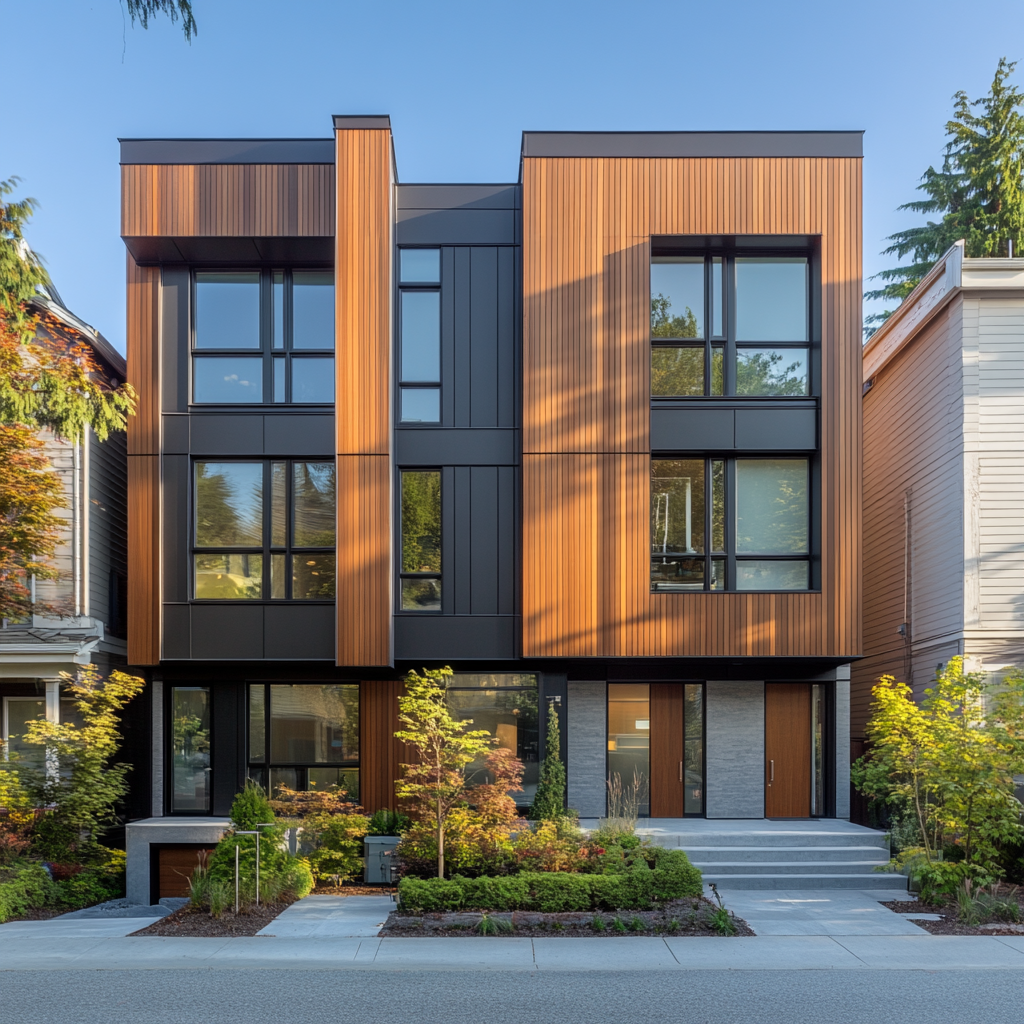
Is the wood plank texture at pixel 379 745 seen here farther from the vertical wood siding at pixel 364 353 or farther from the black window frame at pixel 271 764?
the vertical wood siding at pixel 364 353

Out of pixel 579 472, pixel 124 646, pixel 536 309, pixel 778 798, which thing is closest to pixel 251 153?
pixel 536 309

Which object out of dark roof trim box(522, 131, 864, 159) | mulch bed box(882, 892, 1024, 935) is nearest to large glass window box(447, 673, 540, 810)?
mulch bed box(882, 892, 1024, 935)

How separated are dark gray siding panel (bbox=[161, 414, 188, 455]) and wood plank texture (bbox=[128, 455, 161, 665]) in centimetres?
26

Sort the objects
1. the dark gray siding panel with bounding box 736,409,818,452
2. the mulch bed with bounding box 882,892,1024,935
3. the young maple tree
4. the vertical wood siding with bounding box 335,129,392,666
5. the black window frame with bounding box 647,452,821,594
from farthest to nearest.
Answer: the dark gray siding panel with bounding box 736,409,818,452, the black window frame with bounding box 647,452,821,594, the vertical wood siding with bounding box 335,129,392,666, the young maple tree, the mulch bed with bounding box 882,892,1024,935

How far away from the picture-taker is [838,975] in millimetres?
7750

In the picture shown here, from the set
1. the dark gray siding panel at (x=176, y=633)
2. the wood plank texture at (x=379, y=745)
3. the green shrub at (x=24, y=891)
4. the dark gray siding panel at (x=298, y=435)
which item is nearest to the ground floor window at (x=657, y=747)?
the wood plank texture at (x=379, y=745)

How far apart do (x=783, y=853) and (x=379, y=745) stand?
6261 millimetres

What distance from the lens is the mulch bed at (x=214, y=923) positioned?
9375 millimetres

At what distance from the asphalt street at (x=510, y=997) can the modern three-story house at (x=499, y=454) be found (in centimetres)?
582

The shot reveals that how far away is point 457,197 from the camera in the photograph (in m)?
14.3

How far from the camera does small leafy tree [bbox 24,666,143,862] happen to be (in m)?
12.3

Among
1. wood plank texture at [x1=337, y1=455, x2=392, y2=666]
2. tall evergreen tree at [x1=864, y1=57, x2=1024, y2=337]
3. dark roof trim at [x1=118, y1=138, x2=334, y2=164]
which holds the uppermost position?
tall evergreen tree at [x1=864, y1=57, x2=1024, y2=337]

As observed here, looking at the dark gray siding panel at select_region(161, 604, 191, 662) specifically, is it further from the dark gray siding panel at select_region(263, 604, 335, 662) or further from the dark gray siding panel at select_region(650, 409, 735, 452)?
the dark gray siding panel at select_region(650, 409, 735, 452)

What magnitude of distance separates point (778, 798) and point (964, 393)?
698 cm
